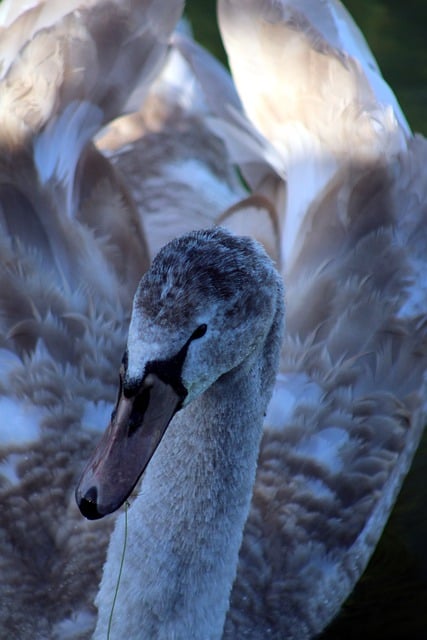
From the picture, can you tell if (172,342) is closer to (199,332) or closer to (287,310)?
(199,332)

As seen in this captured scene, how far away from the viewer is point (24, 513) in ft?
12.2

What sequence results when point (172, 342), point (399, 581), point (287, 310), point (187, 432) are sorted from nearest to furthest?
1. point (172, 342)
2. point (187, 432)
3. point (287, 310)
4. point (399, 581)

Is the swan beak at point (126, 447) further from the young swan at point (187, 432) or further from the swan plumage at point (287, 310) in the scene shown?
the swan plumage at point (287, 310)

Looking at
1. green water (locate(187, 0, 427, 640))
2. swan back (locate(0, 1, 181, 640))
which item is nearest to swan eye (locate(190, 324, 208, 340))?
swan back (locate(0, 1, 181, 640))

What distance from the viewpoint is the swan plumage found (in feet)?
12.3

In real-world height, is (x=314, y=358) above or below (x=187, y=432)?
above

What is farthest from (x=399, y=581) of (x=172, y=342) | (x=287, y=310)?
(x=172, y=342)

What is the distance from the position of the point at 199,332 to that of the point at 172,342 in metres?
0.11

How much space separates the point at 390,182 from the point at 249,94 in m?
0.73

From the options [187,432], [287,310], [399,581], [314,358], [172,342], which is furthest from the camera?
[399,581]

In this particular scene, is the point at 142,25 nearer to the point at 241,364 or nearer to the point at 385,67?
the point at 241,364

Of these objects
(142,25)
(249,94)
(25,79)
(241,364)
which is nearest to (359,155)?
(249,94)

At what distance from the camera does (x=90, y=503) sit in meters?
2.81

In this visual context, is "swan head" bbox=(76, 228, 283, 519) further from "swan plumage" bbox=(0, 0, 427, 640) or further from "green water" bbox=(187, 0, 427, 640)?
"green water" bbox=(187, 0, 427, 640)
